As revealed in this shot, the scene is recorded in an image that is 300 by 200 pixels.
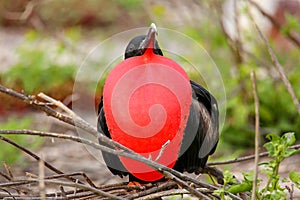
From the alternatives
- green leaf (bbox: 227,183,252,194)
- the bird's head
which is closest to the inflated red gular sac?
the bird's head

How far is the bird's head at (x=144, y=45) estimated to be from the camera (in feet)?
6.22

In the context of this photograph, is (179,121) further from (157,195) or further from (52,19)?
(52,19)

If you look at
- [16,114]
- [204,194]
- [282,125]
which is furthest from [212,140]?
[16,114]

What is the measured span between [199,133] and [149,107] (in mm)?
276

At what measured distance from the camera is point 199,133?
Answer: 2.01m

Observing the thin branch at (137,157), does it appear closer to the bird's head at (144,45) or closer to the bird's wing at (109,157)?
the bird's wing at (109,157)

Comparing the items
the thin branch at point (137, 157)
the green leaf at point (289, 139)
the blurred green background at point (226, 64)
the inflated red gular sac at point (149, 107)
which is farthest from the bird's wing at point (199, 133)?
the blurred green background at point (226, 64)

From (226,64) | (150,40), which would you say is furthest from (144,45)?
(226,64)

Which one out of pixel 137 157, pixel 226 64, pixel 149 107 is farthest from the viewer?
pixel 226 64

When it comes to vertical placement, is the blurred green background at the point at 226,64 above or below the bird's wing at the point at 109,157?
above

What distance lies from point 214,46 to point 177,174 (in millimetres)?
2743

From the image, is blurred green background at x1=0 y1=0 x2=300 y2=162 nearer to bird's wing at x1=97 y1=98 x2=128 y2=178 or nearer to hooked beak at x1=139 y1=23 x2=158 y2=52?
bird's wing at x1=97 y1=98 x2=128 y2=178

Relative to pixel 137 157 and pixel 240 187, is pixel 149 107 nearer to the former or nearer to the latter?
pixel 137 157

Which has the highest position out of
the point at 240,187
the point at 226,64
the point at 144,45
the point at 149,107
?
the point at 226,64
